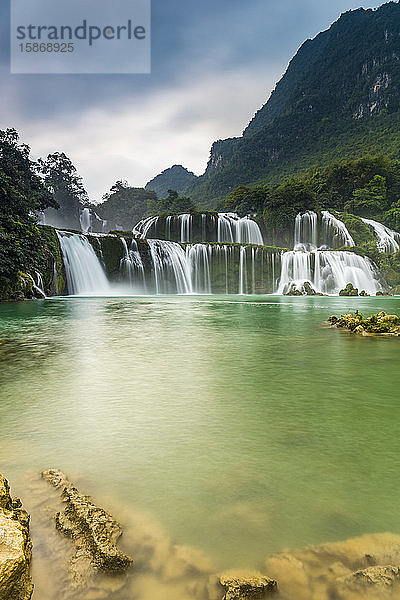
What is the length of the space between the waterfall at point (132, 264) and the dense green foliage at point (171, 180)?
131396mm

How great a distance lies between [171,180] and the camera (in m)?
162

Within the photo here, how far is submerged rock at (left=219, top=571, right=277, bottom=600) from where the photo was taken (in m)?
1.28

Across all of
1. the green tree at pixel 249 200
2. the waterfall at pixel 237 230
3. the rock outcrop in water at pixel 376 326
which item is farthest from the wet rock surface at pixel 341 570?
the green tree at pixel 249 200

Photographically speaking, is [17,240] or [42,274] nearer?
[17,240]

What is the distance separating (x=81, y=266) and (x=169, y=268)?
20.9 feet

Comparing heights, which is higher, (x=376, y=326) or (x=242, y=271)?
(x=242, y=271)

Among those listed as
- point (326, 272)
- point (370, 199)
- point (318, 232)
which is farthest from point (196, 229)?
point (370, 199)

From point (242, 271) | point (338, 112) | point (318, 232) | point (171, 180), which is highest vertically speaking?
point (171, 180)

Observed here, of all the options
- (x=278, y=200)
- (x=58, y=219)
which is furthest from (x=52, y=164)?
(x=278, y=200)

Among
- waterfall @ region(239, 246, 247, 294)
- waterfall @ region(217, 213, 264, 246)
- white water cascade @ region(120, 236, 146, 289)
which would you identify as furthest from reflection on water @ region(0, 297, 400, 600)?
waterfall @ region(217, 213, 264, 246)

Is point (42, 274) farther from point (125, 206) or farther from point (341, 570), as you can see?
point (125, 206)

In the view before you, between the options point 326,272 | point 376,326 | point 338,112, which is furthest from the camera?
point 338,112

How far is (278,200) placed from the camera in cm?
3803

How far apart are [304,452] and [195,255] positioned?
26.0 meters
